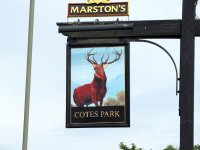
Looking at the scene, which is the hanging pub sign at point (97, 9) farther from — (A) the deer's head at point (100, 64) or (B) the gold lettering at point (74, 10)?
(A) the deer's head at point (100, 64)

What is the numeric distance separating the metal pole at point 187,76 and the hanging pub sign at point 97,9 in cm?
174

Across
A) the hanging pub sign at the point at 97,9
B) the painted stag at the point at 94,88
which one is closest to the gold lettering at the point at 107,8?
the hanging pub sign at the point at 97,9

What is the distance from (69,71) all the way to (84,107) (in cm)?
96

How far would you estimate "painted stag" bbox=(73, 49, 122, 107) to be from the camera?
13.6 metres

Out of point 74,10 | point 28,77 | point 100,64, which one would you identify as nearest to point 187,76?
point 100,64

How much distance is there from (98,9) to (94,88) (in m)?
1.94

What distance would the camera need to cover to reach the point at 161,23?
13.2 meters

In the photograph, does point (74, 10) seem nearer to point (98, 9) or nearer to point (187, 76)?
point (98, 9)

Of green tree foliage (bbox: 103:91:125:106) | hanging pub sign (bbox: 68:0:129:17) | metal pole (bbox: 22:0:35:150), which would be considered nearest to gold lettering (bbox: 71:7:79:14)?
hanging pub sign (bbox: 68:0:129:17)

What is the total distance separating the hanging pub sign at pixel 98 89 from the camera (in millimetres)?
13398

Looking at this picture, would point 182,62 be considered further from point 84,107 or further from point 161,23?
point 84,107

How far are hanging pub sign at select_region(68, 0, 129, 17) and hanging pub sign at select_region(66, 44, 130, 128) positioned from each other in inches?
31.9

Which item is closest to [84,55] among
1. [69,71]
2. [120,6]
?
[69,71]

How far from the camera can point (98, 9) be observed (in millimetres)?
13766
